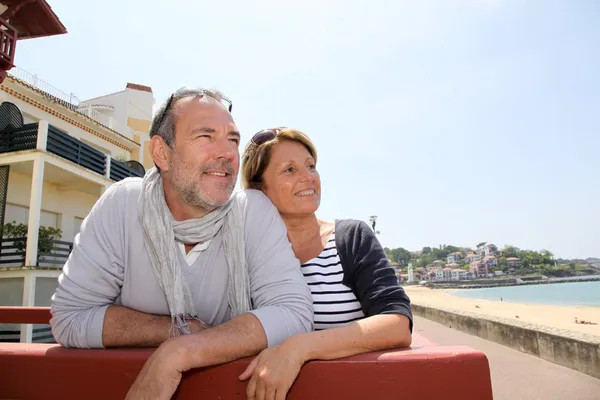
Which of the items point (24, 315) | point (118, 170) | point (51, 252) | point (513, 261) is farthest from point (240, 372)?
point (513, 261)

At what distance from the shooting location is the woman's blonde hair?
7.72 ft

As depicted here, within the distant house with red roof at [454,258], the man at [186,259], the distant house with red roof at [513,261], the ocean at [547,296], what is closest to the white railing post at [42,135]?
the man at [186,259]

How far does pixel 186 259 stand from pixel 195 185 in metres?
0.36

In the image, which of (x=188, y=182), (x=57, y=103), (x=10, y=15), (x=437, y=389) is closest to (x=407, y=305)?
(x=437, y=389)

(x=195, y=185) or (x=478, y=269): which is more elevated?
(x=195, y=185)

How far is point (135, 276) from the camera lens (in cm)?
164

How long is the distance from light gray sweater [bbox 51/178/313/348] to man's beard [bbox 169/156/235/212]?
0.58 feet

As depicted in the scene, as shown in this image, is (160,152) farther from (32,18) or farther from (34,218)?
(32,18)

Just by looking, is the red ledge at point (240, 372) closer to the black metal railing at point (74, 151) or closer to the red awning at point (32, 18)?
the black metal railing at point (74, 151)

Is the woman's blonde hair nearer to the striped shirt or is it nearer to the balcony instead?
the striped shirt

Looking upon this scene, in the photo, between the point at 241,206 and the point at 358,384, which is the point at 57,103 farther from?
the point at 358,384

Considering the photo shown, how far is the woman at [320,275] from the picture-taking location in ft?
3.56

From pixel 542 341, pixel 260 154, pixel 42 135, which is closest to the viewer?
pixel 260 154

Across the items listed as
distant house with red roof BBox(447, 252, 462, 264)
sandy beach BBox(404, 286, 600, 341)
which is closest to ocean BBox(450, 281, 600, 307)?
sandy beach BBox(404, 286, 600, 341)
